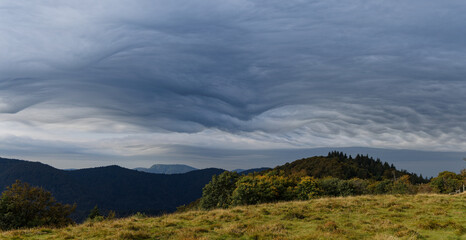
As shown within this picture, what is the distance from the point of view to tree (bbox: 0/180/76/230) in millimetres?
38719

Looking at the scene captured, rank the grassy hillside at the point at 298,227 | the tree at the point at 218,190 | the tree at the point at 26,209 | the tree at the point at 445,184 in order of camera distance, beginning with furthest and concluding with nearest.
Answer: the tree at the point at 445,184 < the tree at the point at 218,190 < the tree at the point at 26,209 < the grassy hillside at the point at 298,227

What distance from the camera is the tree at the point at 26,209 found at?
38.7 meters

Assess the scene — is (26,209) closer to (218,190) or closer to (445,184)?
(218,190)

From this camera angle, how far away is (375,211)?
23562 mm

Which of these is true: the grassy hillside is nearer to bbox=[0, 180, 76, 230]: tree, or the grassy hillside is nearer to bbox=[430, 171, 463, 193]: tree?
bbox=[0, 180, 76, 230]: tree

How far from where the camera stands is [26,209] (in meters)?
40.8

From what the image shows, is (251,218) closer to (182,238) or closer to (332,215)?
(332,215)

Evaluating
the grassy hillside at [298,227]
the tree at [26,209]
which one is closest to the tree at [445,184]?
the grassy hillside at [298,227]

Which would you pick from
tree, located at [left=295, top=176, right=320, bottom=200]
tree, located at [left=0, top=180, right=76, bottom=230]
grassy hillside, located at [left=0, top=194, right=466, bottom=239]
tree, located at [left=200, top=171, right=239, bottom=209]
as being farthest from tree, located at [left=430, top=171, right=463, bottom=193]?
tree, located at [left=0, top=180, right=76, bottom=230]

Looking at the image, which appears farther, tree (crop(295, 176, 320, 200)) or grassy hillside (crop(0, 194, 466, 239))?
tree (crop(295, 176, 320, 200))

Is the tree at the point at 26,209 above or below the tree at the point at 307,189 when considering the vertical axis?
below

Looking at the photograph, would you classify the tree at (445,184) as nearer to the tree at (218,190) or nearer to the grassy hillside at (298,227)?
the tree at (218,190)

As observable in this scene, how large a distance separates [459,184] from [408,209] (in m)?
94.7

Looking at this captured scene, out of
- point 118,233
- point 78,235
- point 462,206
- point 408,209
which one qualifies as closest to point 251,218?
point 118,233
